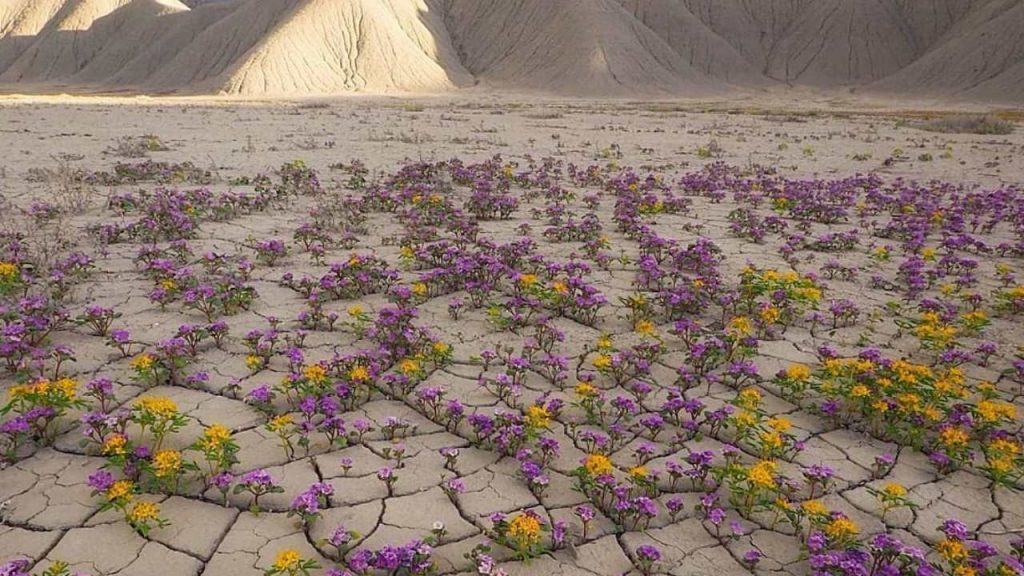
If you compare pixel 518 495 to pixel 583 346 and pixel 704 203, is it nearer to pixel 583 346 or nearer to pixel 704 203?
pixel 583 346

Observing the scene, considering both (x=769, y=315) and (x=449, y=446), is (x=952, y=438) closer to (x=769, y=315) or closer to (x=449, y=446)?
(x=769, y=315)

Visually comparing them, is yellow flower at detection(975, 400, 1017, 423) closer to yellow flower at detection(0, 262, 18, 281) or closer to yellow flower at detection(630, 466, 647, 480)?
yellow flower at detection(630, 466, 647, 480)

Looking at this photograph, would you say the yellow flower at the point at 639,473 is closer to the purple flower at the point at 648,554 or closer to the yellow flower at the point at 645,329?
the purple flower at the point at 648,554

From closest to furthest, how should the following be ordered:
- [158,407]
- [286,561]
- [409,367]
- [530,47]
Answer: [286,561], [158,407], [409,367], [530,47]

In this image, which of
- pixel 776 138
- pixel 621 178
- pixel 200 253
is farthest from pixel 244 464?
pixel 776 138

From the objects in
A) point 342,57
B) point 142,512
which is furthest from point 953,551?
point 342,57
